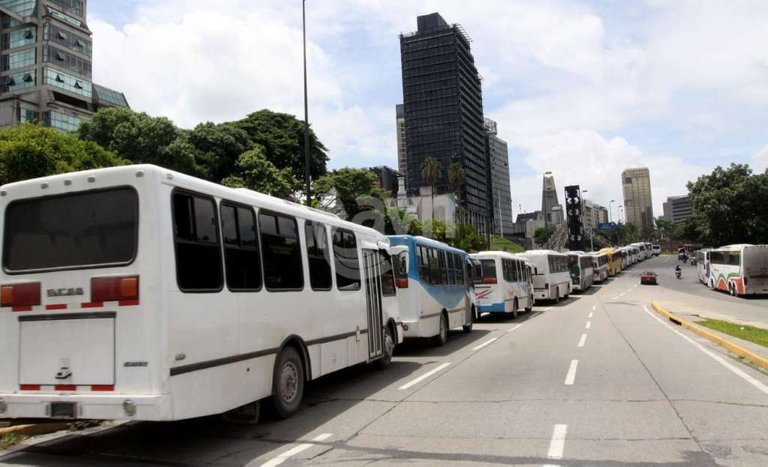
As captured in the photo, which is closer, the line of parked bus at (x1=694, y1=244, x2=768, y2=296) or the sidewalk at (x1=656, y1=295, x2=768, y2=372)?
the sidewalk at (x1=656, y1=295, x2=768, y2=372)

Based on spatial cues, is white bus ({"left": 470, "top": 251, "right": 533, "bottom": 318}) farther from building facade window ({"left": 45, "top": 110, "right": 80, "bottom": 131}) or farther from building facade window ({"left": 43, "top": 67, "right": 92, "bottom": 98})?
building facade window ({"left": 43, "top": 67, "right": 92, "bottom": 98})

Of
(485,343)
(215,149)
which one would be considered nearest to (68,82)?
(215,149)

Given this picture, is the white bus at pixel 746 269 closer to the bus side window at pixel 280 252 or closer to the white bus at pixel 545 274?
the white bus at pixel 545 274

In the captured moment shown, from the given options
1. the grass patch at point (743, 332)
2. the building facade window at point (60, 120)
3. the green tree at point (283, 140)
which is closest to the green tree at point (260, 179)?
the green tree at point (283, 140)

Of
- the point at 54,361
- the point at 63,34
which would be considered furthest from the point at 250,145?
the point at 54,361

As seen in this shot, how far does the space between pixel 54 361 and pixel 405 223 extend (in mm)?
48016

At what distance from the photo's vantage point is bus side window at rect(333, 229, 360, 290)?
31.8 ft

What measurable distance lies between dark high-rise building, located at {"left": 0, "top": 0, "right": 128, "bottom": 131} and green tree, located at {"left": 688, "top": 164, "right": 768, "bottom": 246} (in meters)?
68.4

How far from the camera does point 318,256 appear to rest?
8930 mm

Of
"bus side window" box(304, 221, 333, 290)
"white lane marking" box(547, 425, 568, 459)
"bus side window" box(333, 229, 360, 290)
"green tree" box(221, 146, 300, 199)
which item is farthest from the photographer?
"green tree" box(221, 146, 300, 199)

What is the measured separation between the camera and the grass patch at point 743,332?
14533 mm

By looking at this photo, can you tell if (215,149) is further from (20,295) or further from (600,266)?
(20,295)

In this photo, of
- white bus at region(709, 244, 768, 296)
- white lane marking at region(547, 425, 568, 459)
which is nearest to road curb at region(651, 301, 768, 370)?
white lane marking at region(547, 425, 568, 459)

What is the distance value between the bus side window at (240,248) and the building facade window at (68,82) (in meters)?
73.6
